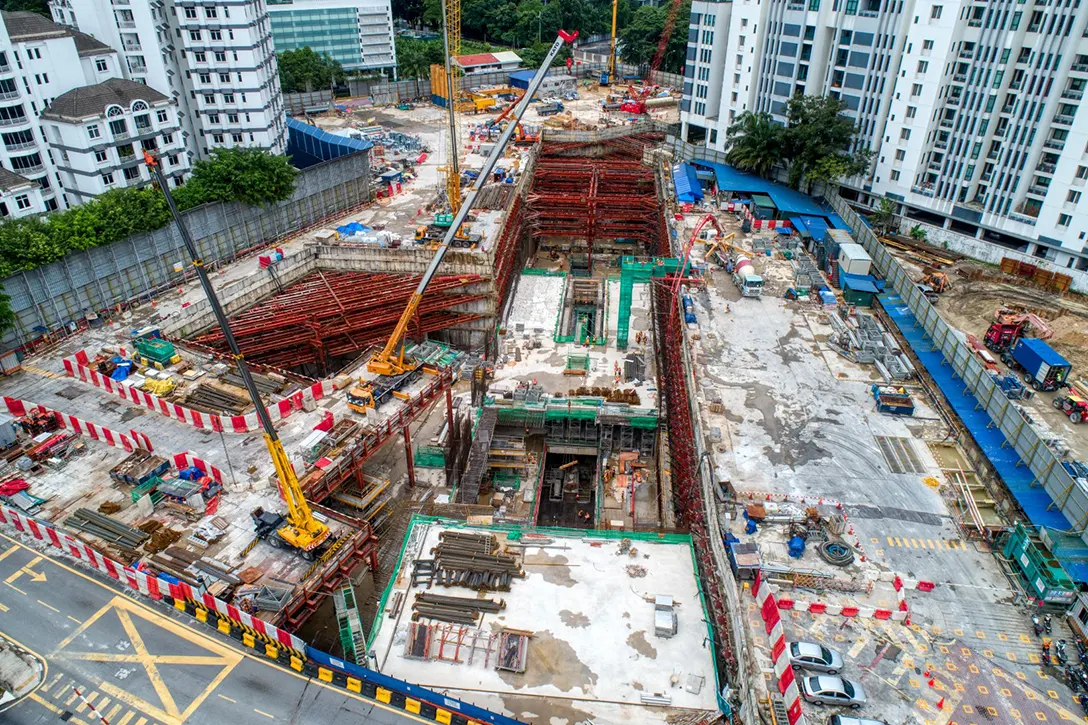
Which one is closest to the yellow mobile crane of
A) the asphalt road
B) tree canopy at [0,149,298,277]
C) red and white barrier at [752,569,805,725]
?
the asphalt road

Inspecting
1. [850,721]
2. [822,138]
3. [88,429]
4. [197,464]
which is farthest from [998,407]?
[88,429]

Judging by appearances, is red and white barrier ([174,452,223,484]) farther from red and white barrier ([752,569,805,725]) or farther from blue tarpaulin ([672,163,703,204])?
blue tarpaulin ([672,163,703,204])

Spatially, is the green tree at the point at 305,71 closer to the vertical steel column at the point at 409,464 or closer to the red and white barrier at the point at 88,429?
the red and white barrier at the point at 88,429

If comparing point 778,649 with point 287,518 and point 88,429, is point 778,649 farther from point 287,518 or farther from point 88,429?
point 88,429

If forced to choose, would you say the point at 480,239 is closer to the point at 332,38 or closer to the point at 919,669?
the point at 919,669

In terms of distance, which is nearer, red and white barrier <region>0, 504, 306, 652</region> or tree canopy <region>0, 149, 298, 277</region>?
red and white barrier <region>0, 504, 306, 652</region>

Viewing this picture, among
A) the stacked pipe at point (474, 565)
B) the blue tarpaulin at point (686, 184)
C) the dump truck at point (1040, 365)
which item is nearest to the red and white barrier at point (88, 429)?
the stacked pipe at point (474, 565)
